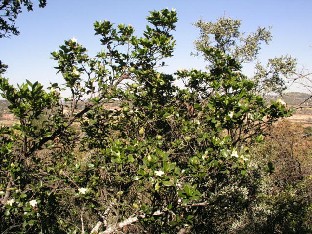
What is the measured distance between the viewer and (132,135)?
694cm

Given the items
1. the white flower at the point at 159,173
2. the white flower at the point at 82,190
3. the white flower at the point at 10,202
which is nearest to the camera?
the white flower at the point at 159,173

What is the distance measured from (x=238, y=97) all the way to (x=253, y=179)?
6.55 metres

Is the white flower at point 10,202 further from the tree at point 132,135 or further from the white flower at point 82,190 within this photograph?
the white flower at point 82,190

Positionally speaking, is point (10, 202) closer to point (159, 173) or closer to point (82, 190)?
A: point (82, 190)

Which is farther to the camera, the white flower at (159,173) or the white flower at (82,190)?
the white flower at (82,190)

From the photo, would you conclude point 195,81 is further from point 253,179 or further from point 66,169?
point 253,179

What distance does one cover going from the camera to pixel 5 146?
17.4 feet

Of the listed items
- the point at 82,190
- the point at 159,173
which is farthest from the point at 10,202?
the point at 159,173

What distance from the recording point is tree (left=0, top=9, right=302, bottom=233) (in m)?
5.03

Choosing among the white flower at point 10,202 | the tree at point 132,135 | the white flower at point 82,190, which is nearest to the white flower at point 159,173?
the tree at point 132,135

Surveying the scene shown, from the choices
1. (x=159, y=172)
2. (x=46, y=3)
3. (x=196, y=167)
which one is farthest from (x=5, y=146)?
(x=46, y=3)

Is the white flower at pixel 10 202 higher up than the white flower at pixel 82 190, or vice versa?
the white flower at pixel 82 190

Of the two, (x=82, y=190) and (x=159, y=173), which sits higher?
(x=159, y=173)

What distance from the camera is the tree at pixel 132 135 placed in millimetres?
5031
